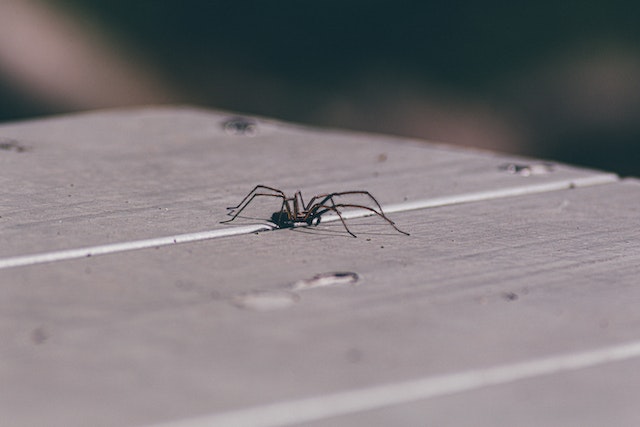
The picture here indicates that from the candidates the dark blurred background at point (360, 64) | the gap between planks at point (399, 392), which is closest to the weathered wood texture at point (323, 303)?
the gap between planks at point (399, 392)

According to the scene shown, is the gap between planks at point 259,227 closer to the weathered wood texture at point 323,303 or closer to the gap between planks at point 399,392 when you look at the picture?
the weathered wood texture at point 323,303

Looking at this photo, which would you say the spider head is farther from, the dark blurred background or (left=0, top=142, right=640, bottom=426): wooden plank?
the dark blurred background

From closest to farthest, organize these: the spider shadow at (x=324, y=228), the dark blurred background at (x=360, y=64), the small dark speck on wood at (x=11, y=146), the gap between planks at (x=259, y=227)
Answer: the gap between planks at (x=259, y=227), the spider shadow at (x=324, y=228), the small dark speck on wood at (x=11, y=146), the dark blurred background at (x=360, y=64)

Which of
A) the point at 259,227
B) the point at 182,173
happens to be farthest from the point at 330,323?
the point at 182,173

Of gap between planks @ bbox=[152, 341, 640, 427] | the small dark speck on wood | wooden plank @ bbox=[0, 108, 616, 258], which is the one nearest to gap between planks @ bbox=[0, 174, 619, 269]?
wooden plank @ bbox=[0, 108, 616, 258]

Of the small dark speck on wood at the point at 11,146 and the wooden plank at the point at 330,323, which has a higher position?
the small dark speck on wood at the point at 11,146

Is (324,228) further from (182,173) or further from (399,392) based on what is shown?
(399,392)

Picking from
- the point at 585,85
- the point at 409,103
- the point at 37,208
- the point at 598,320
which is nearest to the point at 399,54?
the point at 409,103
